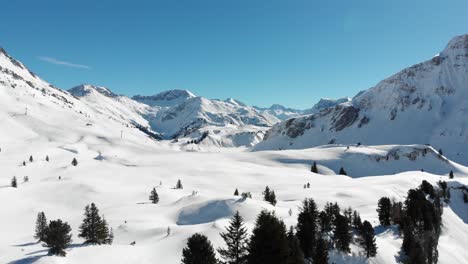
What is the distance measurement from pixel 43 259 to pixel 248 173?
10701cm

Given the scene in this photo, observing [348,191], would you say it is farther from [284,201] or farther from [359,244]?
[359,244]

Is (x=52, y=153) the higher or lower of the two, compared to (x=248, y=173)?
higher

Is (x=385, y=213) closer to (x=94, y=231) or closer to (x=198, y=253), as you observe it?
(x=198, y=253)

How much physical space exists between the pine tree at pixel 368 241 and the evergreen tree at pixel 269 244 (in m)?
29.2

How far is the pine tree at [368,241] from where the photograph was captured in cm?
5225

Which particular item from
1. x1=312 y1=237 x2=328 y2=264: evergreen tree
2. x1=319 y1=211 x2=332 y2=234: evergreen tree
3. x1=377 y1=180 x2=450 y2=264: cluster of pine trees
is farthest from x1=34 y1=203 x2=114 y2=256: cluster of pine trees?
x1=377 y1=180 x2=450 y2=264: cluster of pine trees

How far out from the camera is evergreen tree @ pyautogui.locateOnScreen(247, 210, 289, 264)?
1067 inches

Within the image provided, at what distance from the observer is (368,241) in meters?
52.4

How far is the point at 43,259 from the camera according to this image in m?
36.9

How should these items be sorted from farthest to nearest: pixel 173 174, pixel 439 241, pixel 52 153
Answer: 1. pixel 52 153
2. pixel 173 174
3. pixel 439 241

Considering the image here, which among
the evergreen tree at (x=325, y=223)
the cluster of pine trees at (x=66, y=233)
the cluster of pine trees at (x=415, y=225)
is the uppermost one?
the cluster of pine trees at (x=66, y=233)

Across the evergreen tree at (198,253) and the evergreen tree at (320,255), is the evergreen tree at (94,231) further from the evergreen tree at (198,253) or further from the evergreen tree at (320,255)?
the evergreen tree at (320,255)

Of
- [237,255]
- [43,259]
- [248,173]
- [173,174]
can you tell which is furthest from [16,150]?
[237,255]

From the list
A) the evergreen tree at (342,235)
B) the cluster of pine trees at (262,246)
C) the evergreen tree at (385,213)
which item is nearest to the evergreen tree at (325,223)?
the evergreen tree at (342,235)
